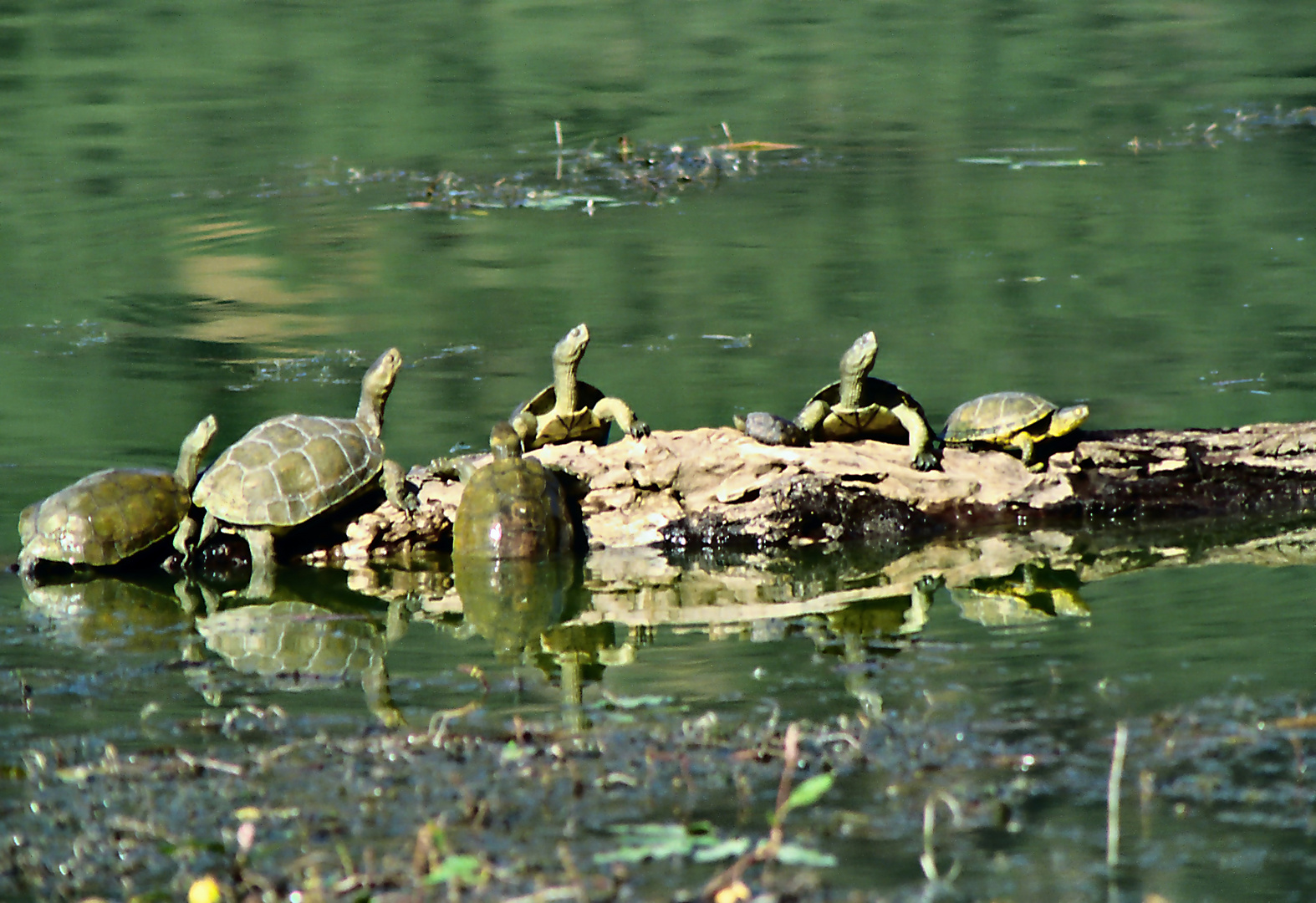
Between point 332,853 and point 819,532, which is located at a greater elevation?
point 332,853

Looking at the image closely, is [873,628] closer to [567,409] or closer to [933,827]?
[933,827]

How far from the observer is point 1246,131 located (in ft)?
56.6

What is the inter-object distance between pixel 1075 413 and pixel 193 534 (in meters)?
4.16

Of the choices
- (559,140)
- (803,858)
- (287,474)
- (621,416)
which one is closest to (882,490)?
(621,416)

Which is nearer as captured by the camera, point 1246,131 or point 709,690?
point 709,690

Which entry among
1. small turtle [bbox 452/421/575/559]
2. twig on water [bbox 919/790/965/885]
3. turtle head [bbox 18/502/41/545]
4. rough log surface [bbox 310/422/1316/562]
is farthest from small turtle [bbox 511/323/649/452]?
twig on water [bbox 919/790/965/885]

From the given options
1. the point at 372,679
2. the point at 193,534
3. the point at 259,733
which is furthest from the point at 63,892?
the point at 193,534

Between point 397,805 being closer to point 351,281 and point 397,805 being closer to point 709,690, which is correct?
point 709,690

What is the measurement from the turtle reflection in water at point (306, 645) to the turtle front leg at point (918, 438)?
8.11ft

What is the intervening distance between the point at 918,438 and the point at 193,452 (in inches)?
133

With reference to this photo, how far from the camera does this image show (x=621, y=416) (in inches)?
298

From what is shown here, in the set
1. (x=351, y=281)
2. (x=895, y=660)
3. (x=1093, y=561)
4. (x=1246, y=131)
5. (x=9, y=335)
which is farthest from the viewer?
(x=1246, y=131)

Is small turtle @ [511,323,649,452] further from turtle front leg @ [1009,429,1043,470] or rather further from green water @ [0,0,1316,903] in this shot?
turtle front leg @ [1009,429,1043,470]

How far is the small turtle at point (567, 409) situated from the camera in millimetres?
7598
